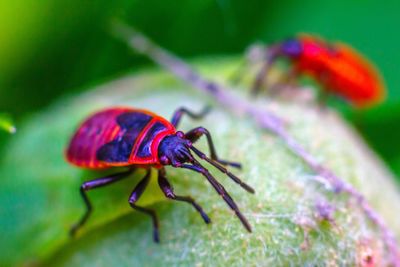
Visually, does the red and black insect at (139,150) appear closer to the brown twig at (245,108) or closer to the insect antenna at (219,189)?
the insect antenna at (219,189)

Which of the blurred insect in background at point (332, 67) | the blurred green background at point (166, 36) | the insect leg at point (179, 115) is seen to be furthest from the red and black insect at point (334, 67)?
the insect leg at point (179, 115)

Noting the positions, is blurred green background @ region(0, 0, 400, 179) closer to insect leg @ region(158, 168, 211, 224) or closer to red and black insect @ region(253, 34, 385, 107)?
red and black insect @ region(253, 34, 385, 107)

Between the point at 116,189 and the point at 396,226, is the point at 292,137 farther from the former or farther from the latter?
the point at 116,189

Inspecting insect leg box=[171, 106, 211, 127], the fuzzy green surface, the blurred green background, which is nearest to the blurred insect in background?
the blurred green background

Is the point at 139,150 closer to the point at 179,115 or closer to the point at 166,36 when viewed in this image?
the point at 179,115

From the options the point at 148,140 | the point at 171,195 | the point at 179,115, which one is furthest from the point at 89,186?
the point at 179,115

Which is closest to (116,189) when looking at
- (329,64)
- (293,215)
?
(293,215)
